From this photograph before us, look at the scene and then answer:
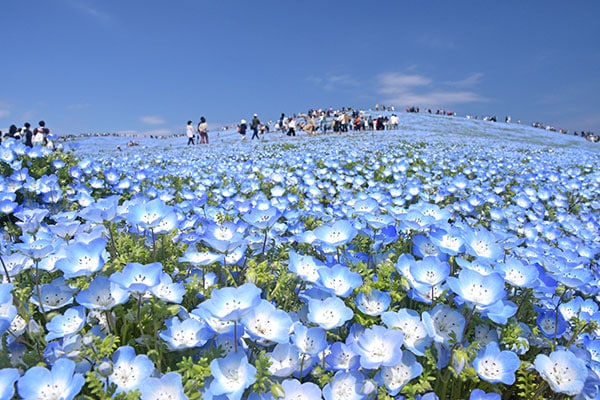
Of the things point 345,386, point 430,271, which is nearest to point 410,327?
point 430,271

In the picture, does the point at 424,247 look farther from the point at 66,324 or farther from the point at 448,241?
the point at 66,324

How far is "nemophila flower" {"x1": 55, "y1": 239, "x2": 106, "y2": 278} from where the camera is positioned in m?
1.39

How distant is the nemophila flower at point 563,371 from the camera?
1256 mm

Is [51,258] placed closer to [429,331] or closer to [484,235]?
[429,331]

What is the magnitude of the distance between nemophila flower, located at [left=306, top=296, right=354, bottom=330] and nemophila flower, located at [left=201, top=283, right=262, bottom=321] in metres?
0.22

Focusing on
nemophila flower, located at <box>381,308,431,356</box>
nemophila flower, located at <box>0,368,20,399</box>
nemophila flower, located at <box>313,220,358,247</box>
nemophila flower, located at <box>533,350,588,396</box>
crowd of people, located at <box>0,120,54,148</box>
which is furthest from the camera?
crowd of people, located at <box>0,120,54,148</box>

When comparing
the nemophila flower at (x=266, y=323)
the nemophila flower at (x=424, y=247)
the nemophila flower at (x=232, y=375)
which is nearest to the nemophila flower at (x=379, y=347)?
the nemophila flower at (x=266, y=323)

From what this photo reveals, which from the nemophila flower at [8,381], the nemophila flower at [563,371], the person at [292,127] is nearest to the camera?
the nemophila flower at [8,381]

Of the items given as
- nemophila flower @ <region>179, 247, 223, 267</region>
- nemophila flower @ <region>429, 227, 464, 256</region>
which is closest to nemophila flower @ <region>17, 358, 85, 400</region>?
nemophila flower @ <region>179, 247, 223, 267</region>

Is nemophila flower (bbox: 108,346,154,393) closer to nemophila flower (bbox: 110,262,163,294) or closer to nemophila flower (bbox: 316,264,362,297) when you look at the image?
nemophila flower (bbox: 110,262,163,294)

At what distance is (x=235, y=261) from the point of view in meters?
1.92

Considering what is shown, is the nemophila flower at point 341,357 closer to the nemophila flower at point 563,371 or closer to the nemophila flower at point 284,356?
the nemophila flower at point 284,356

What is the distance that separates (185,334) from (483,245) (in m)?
1.21

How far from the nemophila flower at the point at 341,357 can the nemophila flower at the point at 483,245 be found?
2.09 feet
